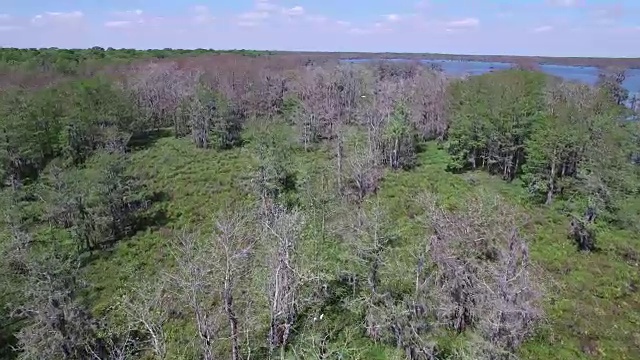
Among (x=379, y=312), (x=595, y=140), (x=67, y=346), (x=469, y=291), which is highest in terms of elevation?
(x=595, y=140)

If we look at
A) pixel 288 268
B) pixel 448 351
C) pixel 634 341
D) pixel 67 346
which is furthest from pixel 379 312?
pixel 67 346

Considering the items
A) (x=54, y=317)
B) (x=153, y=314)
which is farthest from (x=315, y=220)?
(x=54, y=317)

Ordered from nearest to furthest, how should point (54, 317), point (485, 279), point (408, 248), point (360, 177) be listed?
1. point (485, 279)
2. point (54, 317)
3. point (408, 248)
4. point (360, 177)

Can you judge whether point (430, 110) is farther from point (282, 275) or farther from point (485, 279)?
point (282, 275)

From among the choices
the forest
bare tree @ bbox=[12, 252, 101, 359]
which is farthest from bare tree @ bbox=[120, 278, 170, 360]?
bare tree @ bbox=[12, 252, 101, 359]

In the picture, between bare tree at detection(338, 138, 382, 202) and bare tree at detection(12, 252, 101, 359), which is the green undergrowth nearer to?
bare tree at detection(338, 138, 382, 202)

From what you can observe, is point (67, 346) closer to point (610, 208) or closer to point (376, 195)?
point (376, 195)
